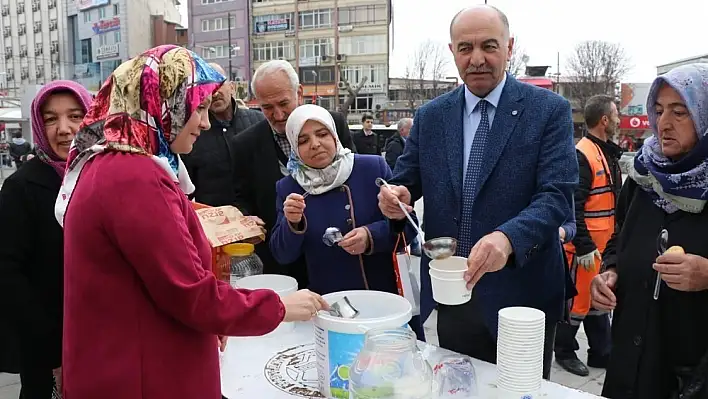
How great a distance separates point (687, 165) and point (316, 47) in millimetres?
42228

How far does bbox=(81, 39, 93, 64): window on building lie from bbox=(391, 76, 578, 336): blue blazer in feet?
203

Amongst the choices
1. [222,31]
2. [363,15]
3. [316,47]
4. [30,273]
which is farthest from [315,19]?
[30,273]

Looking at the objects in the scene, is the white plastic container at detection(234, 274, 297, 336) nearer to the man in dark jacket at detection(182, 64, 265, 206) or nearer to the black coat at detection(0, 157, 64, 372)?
the black coat at detection(0, 157, 64, 372)

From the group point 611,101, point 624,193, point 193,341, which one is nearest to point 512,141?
point 624,193

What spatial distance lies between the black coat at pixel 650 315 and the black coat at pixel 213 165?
2.58 meters

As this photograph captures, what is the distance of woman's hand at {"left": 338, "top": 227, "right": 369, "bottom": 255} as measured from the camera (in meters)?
2.16

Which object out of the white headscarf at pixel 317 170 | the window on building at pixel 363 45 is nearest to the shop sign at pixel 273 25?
the window on building at pixel 363 45

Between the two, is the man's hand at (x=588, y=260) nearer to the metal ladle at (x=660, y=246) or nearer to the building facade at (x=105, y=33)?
the metal ladle at (x=660, y=246)

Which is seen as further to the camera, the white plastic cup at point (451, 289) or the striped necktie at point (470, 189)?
the striped necktie at point (470, 189)

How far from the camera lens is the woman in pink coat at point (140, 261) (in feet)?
3.95

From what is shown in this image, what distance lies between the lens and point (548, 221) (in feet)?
5.63

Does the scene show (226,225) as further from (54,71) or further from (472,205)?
Answer: (54,71)

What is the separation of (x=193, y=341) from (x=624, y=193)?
6.00 feet

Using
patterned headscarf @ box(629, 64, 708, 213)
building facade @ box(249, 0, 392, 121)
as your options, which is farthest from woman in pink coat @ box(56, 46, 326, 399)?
building facade @ box(249, 0, 392, 121)
